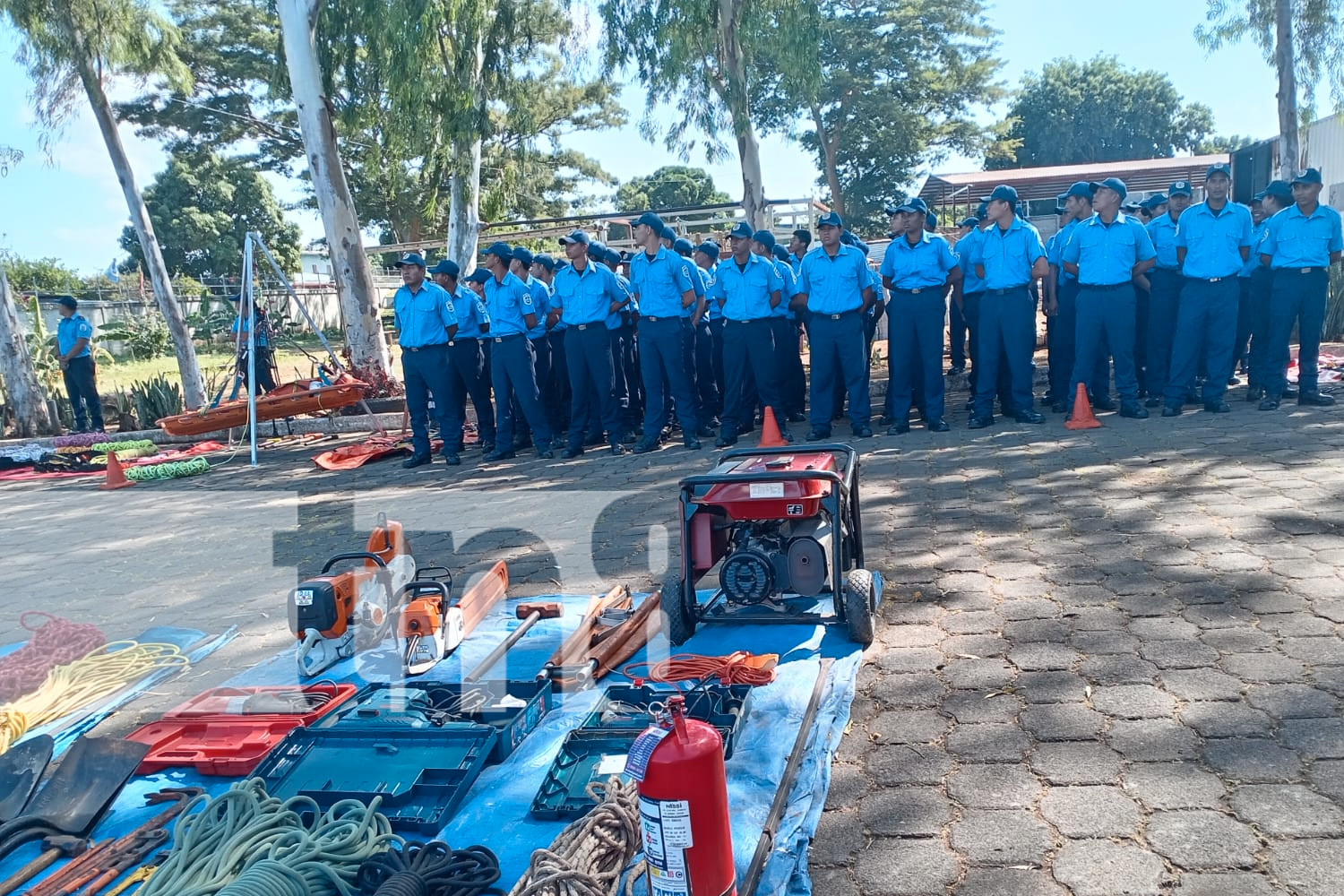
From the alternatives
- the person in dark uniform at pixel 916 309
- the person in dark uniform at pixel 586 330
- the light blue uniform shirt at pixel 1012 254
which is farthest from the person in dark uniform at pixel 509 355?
the light blue uniform shirt at pixel 1012 254

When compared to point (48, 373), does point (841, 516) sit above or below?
below

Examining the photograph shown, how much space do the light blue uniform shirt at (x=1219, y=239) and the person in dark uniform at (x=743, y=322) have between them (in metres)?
3.86

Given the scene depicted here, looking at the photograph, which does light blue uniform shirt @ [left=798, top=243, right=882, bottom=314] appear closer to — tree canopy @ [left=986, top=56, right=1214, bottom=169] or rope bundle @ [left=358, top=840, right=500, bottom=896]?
rope bundle @ [left=358, top=840, right=500, bottom=896]

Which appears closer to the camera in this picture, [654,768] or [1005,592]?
[654,768]

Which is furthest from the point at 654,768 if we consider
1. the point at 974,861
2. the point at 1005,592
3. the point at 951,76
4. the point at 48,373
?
the point at 951,76

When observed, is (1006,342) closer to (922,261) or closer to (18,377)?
(922,261)

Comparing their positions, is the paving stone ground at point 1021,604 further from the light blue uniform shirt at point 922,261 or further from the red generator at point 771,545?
the light blue uniform shirt at point 922,261

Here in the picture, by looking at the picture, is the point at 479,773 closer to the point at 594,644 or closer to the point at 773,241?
the point at 594,644

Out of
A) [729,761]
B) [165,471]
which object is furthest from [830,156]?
[729,761]

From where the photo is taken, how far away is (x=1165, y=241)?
929 centimetres

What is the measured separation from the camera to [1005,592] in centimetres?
494

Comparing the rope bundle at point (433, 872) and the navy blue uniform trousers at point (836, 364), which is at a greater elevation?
the navy blue uniform trousers at point (836, 364)

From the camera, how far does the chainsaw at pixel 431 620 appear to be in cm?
467

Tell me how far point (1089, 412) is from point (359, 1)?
12.0m
